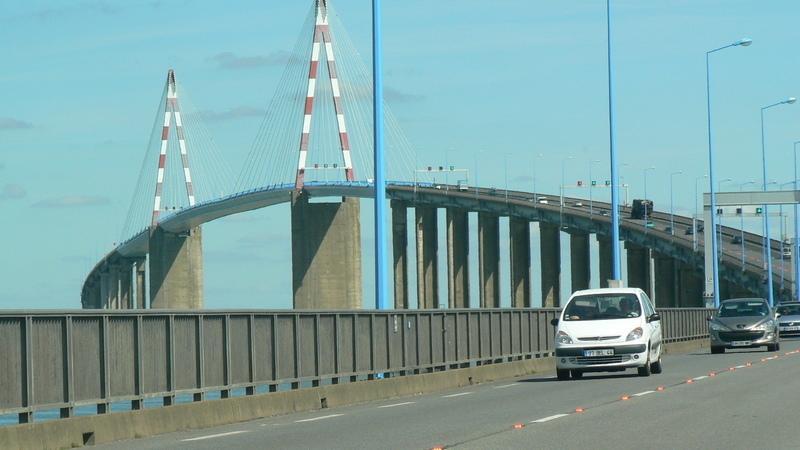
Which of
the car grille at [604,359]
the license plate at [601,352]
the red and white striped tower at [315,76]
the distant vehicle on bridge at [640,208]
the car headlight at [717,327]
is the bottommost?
the car headlight at [717,327]

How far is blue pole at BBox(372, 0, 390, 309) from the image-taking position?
91.8 feet

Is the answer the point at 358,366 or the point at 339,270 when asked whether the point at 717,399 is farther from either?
the point at 339,270

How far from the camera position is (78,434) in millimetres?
15375

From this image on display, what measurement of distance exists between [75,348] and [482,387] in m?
12.7

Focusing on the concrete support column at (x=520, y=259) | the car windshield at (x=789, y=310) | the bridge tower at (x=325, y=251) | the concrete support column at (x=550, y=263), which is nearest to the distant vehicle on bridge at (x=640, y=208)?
the car windshield at (x=789, y=310)

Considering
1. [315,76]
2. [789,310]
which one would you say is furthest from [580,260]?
[789,310]

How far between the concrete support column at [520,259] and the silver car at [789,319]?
55.6 metres

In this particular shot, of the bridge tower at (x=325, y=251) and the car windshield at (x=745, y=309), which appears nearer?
the car windshield at (x=745, y=309)

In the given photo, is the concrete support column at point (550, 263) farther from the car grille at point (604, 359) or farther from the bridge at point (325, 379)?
the car grille at point (604, 359)

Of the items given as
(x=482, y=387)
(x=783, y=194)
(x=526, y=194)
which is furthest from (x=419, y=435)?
(x=526, y=194)

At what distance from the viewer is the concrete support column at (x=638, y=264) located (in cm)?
11819

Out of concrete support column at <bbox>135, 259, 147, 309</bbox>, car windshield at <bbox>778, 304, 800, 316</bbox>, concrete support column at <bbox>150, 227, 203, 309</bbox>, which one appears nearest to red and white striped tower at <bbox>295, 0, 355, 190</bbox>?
concrete support column at <bbox>150, 227, 203, 309</bbox>

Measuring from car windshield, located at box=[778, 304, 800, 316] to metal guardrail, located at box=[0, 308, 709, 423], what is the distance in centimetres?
3464

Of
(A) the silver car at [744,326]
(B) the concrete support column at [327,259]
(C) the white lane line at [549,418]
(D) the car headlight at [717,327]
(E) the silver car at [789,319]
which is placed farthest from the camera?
(B) the concrete support column at [327,259]
